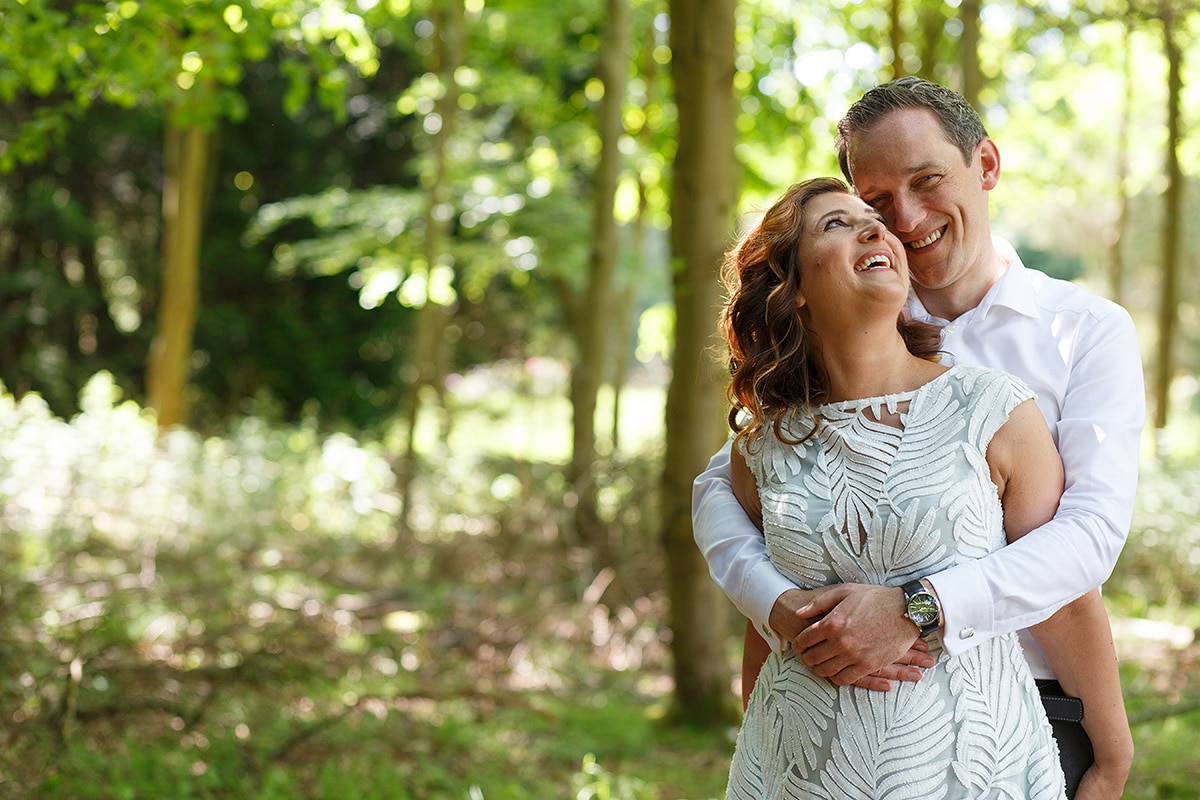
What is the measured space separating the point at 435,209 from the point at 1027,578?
8280 mm

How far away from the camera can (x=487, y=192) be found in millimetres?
10188

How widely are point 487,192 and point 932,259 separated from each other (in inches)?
327

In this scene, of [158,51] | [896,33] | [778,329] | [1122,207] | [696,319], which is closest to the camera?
[778,329]

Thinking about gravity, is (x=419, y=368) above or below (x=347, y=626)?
above

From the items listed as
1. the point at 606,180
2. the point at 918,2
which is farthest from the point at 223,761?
the point at 918,2

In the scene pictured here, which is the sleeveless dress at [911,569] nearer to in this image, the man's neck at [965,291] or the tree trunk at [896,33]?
the man's neck at [965,291]

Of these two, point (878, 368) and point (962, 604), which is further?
point (878, 368)

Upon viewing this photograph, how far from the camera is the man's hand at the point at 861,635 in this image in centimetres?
191

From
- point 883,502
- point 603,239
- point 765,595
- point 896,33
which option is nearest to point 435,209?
point 603,239

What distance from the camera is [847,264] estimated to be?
201 cm

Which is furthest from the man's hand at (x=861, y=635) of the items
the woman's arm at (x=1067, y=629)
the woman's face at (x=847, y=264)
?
the woman's face at (x=847, y=264)

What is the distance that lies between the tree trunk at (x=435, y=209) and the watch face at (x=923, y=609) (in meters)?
8.17

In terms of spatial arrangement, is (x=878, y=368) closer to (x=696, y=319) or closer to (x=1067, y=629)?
(x=1067, y=629)

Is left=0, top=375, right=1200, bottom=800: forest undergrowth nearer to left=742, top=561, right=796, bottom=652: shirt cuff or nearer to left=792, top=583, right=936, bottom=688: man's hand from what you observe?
left=742, top=561, right=796, bottom=652: shirt cuff
